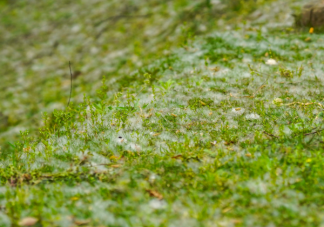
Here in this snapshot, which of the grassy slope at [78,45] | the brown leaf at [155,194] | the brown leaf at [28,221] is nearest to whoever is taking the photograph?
the brown leaf at [28,221]

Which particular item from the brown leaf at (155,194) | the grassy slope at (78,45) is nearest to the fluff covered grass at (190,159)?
the brown leaf at (155,194)

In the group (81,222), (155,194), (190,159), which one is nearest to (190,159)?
(190,159)

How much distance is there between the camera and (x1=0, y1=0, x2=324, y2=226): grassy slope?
7.43 feet

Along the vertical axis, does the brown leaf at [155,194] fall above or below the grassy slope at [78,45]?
below

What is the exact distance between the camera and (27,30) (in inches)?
347

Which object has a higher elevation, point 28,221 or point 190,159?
point 28,221

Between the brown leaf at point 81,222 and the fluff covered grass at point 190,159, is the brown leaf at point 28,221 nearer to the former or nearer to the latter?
the fluff covered grass at point 190,159

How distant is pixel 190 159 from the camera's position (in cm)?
286

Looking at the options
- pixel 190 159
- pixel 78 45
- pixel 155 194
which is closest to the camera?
pixel 155 194

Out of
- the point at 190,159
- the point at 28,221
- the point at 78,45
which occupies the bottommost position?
the point at 190,159

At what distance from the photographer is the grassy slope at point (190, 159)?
2.27 metres

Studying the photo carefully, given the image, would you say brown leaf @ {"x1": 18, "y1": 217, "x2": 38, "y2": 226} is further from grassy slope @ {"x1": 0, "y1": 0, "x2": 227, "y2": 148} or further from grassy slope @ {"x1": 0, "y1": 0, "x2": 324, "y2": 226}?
grassy slope @ {"x1": 0, "y1": 0, "x2": 227, "y2": 148}

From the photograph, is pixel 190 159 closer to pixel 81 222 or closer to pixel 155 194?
pixel 155 194

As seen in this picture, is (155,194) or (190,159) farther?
(190,159)
